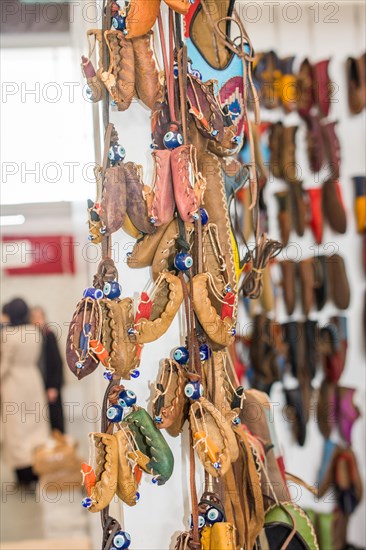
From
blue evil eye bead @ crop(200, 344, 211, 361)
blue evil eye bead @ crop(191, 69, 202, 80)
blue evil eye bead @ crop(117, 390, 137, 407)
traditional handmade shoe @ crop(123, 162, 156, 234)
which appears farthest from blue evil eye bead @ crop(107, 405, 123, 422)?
blue evil eye bead @ crop(191, 69, 202, 80)

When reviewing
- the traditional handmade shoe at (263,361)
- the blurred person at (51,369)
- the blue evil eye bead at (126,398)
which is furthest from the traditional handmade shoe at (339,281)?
the blue evil eye bead at (126,398)

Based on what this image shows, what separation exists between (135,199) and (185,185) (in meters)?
0.07

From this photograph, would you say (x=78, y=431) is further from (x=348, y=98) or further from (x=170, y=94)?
(x=170, y=94)

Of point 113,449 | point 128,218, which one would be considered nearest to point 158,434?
point 113,449

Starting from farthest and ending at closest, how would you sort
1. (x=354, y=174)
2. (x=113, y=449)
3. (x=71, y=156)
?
(x=354, y=174) < (x=71, y=156) < (x=113, y=449)

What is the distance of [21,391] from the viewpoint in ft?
7.56

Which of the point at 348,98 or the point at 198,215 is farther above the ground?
the point at 348,98

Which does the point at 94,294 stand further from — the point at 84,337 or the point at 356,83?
the point at 356,83

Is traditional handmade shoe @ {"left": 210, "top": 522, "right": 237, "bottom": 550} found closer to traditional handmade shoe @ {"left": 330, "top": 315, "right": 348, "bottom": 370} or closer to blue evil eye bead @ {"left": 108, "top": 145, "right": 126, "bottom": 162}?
blue evil eye bead @ {"left": 108, "top": 145, "right": 126, "bottom": 162}

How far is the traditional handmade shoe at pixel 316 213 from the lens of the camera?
7.13 ft

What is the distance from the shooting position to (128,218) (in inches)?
35.1

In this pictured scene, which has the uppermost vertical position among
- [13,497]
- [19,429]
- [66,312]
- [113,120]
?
[113,120]

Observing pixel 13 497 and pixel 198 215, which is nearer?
pixel 198 215

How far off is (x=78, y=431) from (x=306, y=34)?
1.52 m
